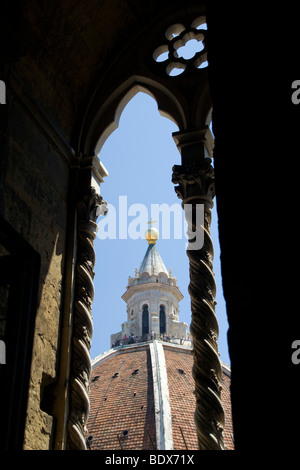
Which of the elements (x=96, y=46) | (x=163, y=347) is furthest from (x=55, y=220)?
(x=163, y=347)

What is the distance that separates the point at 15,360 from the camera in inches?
104

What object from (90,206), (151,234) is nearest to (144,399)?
(151,234)

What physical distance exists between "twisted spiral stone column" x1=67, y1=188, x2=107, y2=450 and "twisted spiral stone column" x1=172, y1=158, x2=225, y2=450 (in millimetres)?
854

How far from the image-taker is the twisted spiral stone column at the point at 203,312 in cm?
418

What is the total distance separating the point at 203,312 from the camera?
475cm

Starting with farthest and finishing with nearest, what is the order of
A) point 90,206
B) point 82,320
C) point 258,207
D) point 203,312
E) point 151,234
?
point 151,234 < point 90,206 < point 82,320 < point 203,312 < point 258,207

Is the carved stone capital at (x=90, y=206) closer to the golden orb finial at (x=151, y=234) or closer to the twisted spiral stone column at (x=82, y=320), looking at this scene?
the twisted spiral stone column at (x=82, y=320)

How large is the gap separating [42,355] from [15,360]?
2.01m

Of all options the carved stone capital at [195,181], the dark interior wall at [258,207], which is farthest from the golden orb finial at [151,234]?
the dark interior wall at [258,207]

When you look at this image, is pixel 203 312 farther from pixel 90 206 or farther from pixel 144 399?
pixel 144 399

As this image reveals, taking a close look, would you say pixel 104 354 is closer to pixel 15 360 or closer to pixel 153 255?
pixel 153 255

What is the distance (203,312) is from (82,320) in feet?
3.42

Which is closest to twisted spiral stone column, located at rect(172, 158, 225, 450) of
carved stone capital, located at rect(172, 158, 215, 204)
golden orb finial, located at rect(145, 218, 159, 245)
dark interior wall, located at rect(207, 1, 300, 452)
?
carved stone capital, located at rect(172, 158, 215, 204)

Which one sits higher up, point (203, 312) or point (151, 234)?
point (151, 234)
